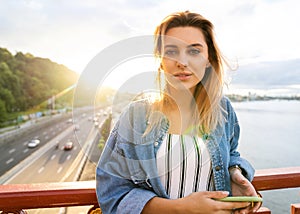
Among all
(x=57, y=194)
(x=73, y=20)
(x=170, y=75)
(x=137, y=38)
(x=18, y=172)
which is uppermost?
(x=73, y=20)

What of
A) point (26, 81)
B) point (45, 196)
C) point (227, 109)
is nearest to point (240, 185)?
point (227, 109)

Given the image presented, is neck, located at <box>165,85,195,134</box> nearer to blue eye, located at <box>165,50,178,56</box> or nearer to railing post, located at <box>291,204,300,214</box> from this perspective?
blue eye, located at <box>165,50,178,56</box>

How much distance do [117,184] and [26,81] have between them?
38.4 m

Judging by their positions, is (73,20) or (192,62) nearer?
(192,62)

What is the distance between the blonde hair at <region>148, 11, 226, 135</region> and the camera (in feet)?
3.02

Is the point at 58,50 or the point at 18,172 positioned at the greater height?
the point at 58,50

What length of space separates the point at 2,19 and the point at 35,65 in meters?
10.7

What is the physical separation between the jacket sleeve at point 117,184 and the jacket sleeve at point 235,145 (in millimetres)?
329

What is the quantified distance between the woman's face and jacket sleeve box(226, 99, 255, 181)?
0.63 feet

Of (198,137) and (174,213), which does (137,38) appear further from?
(174,213)

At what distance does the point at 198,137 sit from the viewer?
0.97m

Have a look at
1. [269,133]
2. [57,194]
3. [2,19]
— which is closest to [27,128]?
[2,19]

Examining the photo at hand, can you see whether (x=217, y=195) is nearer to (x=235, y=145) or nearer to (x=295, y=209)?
(x=235, y=145)

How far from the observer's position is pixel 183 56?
2.92 ft
